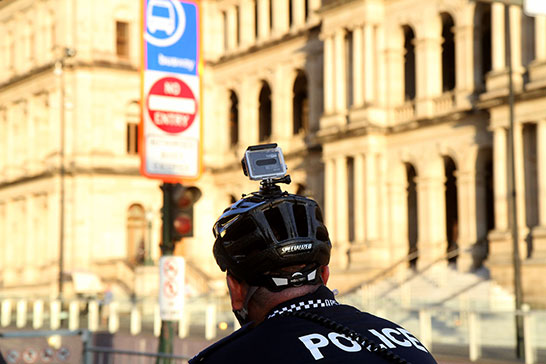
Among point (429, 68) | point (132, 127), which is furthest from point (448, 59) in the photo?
point (132, 127)

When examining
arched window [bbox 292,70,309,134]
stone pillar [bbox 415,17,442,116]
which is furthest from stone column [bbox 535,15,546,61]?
arched window [bbox 292,70,309,134]

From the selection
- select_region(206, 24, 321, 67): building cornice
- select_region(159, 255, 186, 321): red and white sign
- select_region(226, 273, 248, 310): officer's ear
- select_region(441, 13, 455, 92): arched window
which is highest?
select_region(206, 24, 321, 67): building cornice

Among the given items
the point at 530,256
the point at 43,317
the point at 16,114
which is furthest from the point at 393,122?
the point at 16,114

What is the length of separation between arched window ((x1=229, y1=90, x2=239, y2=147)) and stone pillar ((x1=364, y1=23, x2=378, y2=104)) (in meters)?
14.4

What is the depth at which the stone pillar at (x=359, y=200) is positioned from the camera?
39.6 m

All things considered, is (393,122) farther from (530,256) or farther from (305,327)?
(305,327)

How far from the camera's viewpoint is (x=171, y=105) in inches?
421

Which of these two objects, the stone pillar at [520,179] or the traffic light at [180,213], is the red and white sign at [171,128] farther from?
the stone pillar at [520,179]

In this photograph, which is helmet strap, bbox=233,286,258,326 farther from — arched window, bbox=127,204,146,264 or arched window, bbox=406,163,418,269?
arched window, bbox=127,204,146,264

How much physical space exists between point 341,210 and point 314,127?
5.84 meters

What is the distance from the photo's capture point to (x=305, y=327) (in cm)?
256

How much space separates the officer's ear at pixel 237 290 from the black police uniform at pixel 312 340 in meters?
0.10

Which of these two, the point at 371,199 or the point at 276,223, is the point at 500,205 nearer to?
the point at 371,199

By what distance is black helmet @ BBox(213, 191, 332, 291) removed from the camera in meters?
2.65
